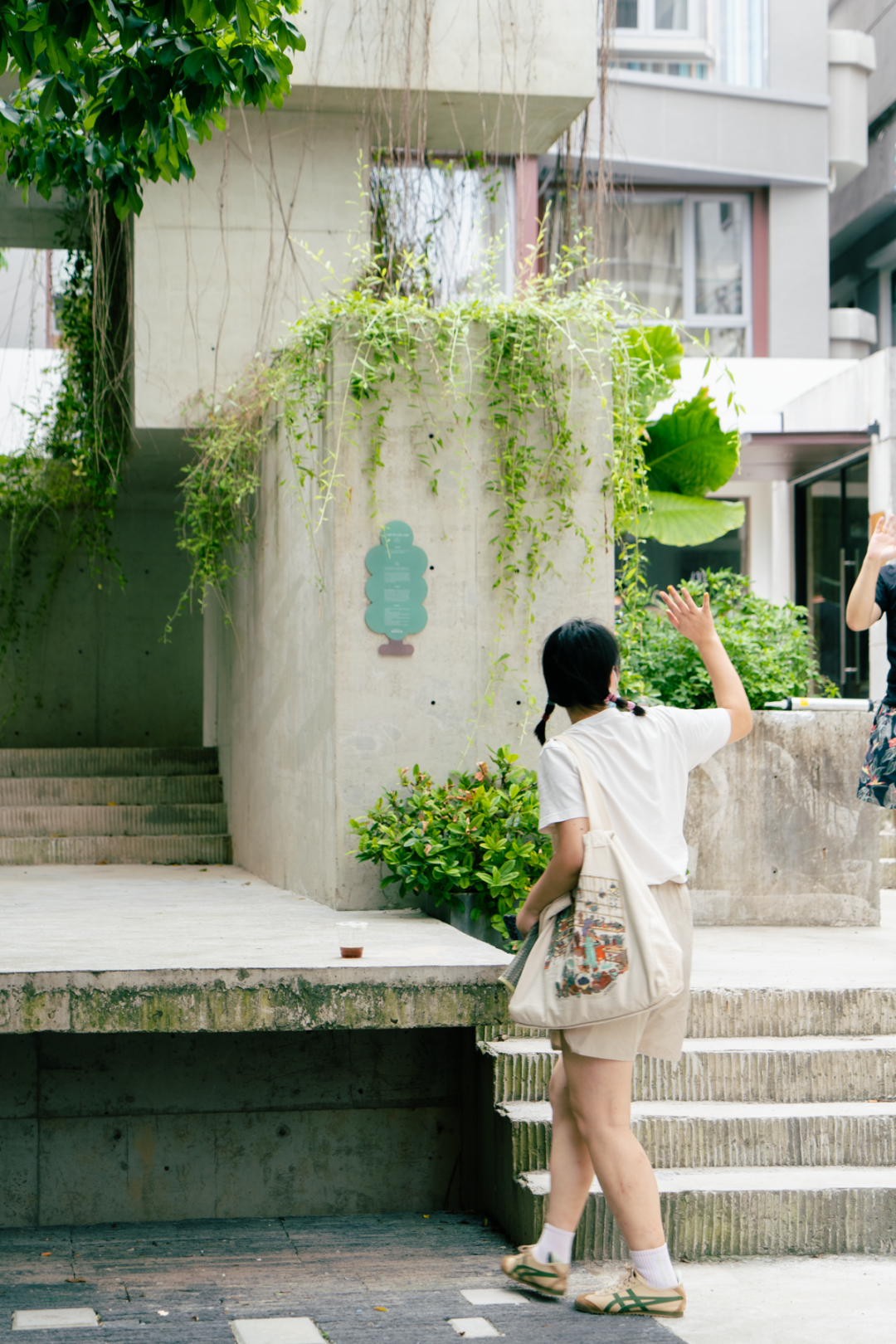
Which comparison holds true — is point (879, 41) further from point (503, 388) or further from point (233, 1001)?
point (233, 1001)

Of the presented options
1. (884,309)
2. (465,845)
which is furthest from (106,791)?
(884,309)

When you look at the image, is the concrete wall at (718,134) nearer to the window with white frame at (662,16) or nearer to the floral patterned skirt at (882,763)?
the window with white frame at (662,16)

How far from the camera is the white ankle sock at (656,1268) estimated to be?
3.17 m

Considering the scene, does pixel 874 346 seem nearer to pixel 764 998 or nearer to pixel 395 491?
pixel 395 491

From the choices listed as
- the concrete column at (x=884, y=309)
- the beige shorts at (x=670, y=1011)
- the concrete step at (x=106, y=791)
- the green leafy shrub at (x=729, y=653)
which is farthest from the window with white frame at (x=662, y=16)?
the beige shorts at (x=670, y=1011)

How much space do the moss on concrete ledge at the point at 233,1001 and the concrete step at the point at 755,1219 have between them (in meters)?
0.59

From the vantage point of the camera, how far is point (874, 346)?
16828mm

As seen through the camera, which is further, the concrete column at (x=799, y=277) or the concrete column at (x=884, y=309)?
the concrete column at (x=884, y=309)

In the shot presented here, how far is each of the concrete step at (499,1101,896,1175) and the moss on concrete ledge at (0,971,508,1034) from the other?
1.26ft

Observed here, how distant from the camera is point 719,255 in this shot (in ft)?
50.2

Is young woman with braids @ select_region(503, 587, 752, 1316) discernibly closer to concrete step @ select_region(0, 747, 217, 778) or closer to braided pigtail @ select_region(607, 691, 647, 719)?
braided pigtail @ select_region(607, 691, 647, 719)

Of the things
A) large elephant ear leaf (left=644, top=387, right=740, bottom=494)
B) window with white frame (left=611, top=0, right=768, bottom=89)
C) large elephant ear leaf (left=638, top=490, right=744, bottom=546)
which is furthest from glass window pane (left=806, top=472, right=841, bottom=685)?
large elephant ear leaf (left=638, top=490, right=744, bottom=546)

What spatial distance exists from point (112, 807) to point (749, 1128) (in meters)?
5.84

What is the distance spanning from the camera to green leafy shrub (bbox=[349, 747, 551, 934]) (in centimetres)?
488
